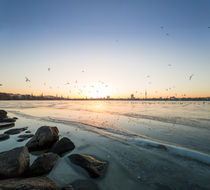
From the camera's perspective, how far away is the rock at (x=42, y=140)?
822 cm

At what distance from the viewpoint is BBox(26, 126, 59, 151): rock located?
822 centimetres

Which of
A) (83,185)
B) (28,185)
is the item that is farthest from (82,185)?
(28,185)

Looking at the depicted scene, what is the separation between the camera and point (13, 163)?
4.81 meters

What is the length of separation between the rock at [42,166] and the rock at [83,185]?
5.89 feet

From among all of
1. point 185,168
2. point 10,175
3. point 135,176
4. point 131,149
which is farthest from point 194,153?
point 10,175

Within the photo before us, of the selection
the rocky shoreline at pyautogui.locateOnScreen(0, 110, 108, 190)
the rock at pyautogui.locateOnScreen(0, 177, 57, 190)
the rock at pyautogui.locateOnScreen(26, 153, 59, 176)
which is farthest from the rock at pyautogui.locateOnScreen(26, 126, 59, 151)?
the rock at pyautogui.locateOnScreen(0, 177, 57, 190)

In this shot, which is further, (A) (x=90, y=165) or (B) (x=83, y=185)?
(A) (x=90, y=165)

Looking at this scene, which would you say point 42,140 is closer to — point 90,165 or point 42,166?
point 42,166

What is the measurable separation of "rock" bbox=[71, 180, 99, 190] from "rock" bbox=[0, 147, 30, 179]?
8.06 ft

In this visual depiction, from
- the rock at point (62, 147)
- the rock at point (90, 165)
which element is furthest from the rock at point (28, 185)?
the rock at point (62, 147)

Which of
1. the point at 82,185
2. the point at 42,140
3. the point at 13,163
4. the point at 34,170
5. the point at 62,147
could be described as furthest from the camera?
the point at 42,140

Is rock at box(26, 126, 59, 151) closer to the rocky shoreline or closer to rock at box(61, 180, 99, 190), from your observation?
the rocky shoreline

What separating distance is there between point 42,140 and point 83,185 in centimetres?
543

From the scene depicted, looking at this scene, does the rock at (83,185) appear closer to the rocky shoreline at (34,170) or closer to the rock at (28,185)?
the rocky shoreline at (34,170)
